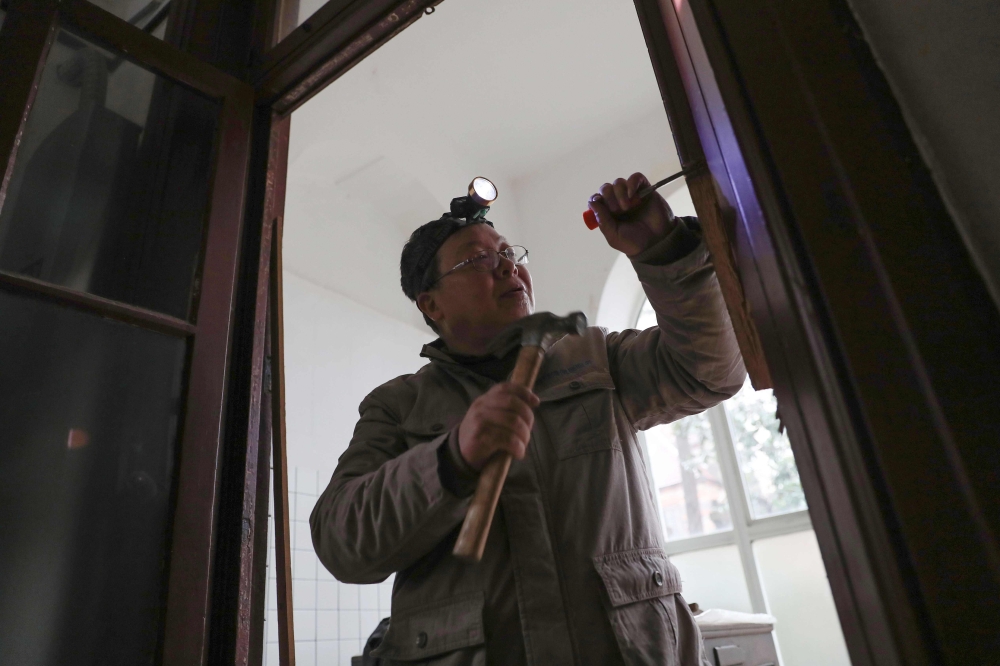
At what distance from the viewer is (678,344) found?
102cm

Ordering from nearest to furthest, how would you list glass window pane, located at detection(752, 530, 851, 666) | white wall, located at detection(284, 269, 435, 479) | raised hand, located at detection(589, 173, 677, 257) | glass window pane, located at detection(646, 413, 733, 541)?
1. raised hand, located at detection(589, 173, 677, 257)
2. white wall, located at detection(284, 269, 435, 479)
3. glass window pane, located at detection(752, 530, 851, 666)
4. glass window pane, located at detection(646, 413, 733, 541)

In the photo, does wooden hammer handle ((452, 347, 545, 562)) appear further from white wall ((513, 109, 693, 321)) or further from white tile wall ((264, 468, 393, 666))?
white wall ((513, 109, 693, 321))

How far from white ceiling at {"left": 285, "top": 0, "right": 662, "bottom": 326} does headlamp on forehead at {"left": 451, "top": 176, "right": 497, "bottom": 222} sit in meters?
2.08

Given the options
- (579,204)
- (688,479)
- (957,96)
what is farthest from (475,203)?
(688,479)

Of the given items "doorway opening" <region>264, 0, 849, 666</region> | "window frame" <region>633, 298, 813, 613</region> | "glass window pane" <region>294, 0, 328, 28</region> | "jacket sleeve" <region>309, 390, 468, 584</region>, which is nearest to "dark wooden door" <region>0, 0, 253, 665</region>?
"jacket sleeve" <region>309, 390, 468, 584</region>

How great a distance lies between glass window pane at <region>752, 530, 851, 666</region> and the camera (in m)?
3.41

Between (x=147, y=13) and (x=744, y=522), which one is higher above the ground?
(x=147, y=13)

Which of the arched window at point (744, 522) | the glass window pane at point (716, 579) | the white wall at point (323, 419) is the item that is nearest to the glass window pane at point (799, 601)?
the arched window at point (744, 522)

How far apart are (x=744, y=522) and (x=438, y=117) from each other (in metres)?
2.95

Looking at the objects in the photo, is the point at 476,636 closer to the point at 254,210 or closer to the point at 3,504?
the point at 3,504

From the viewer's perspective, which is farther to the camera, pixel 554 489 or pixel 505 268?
pixel 505 268

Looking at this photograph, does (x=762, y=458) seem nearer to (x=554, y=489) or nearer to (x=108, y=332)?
(x=554, y=489)

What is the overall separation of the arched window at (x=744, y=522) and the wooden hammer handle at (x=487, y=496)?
121 inches

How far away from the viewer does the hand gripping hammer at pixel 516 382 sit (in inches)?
27.8
